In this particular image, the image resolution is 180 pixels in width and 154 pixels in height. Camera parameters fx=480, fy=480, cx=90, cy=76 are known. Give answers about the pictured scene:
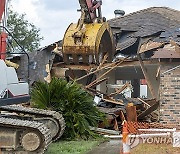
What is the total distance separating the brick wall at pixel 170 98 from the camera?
13.0 m

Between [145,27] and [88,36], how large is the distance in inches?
256

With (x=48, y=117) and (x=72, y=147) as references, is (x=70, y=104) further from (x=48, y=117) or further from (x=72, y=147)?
(x=72, y=147)

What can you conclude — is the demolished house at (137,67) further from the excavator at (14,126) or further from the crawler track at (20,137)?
the crawler track at (20,137)

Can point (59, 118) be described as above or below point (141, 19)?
below

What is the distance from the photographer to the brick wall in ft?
42.6

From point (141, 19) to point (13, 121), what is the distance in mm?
15432

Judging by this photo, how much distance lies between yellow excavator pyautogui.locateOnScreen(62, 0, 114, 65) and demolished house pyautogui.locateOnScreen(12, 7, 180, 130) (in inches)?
35.2

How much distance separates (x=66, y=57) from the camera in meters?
16.3

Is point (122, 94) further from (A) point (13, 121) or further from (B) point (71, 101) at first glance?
(A) point (13, 121)

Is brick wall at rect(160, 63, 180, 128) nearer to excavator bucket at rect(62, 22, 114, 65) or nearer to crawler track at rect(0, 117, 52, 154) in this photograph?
excavator bucket at rect(62, 22, 114, 65)

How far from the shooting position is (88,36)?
15.2 m


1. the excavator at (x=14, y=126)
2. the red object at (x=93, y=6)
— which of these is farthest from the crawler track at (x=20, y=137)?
the red object at (x=93, y=6)

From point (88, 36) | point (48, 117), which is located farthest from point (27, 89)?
point (88, 36)

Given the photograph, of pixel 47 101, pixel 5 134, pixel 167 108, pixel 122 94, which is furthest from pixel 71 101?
pixel 122 94
